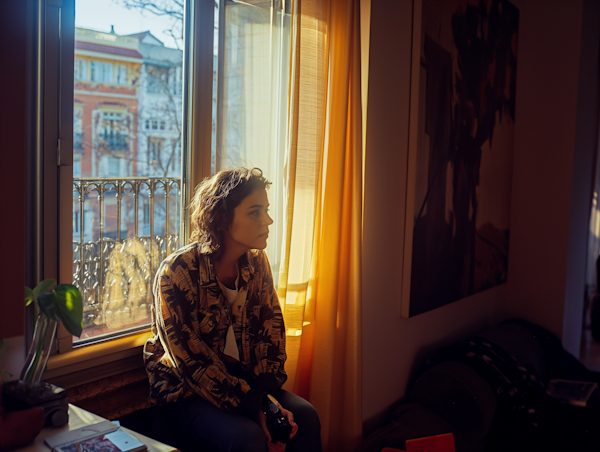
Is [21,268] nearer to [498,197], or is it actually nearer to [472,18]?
[472,18]

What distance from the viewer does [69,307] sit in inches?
45.9

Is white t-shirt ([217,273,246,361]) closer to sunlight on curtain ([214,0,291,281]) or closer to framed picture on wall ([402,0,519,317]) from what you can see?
sunlight on curtain ([214,0,291,281])

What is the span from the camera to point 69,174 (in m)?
1.51

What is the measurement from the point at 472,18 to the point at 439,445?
7.09 feet

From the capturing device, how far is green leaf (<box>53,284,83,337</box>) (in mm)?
1158

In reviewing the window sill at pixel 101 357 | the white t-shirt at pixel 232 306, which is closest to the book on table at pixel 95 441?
the window sill at pixel 101 357

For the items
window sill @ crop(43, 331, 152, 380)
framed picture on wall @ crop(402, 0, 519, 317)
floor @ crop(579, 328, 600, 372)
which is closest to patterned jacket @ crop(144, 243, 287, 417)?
window sill @ crop(43, 331, 152, 380)

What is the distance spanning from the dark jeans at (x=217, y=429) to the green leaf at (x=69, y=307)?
0.50 m

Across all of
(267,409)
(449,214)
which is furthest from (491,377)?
(267,409)

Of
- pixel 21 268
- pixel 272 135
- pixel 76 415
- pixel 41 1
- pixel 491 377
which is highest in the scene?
pixel 41 1

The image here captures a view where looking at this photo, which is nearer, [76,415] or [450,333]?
[76,415]

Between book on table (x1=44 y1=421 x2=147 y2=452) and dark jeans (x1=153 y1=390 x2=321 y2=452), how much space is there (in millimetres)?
325

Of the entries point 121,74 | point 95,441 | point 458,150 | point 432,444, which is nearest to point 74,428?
point 95,441

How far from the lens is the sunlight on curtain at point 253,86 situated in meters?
1.83
